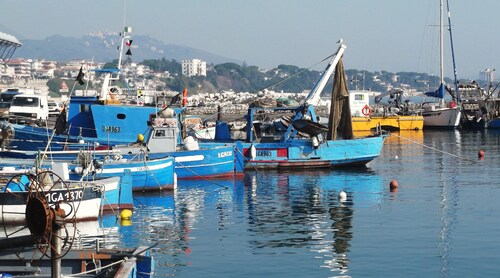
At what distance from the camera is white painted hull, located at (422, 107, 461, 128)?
83000 mm

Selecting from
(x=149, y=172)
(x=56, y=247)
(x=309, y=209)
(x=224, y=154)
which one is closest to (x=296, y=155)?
(x=224, y=154)

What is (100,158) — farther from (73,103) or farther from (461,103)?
(461,103)

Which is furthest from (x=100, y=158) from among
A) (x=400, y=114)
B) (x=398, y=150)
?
(x=400, y=114)

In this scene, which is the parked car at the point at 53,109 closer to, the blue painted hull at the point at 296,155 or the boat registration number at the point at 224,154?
the blue painted hull at the point at 296,155

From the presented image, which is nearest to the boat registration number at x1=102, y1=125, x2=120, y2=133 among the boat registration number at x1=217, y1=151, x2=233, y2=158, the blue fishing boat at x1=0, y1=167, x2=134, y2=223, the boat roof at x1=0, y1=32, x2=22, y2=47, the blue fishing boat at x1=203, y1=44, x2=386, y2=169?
the boat registration number at x1=217, y1=151, x2=233, y2=158

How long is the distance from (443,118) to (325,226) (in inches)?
2351

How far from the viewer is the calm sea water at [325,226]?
20344mm

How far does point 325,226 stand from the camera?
2583cm

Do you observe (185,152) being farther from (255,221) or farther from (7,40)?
(7,40)

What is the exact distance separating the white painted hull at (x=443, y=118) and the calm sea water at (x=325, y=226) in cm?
4187

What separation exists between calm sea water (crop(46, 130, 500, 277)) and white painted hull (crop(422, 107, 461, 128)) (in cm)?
4187

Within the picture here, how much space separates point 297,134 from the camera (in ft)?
143

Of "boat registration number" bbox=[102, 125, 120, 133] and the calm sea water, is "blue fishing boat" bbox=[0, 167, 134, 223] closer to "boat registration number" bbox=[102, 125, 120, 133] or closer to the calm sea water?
the calm sea water

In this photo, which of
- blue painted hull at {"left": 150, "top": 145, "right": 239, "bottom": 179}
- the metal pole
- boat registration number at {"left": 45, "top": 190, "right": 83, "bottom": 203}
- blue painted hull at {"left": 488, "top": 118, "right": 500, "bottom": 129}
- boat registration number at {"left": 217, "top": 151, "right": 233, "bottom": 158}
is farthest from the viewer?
blue painted hull at {"left": 488, "top": 118, "right": 500, "bottom": 129}
